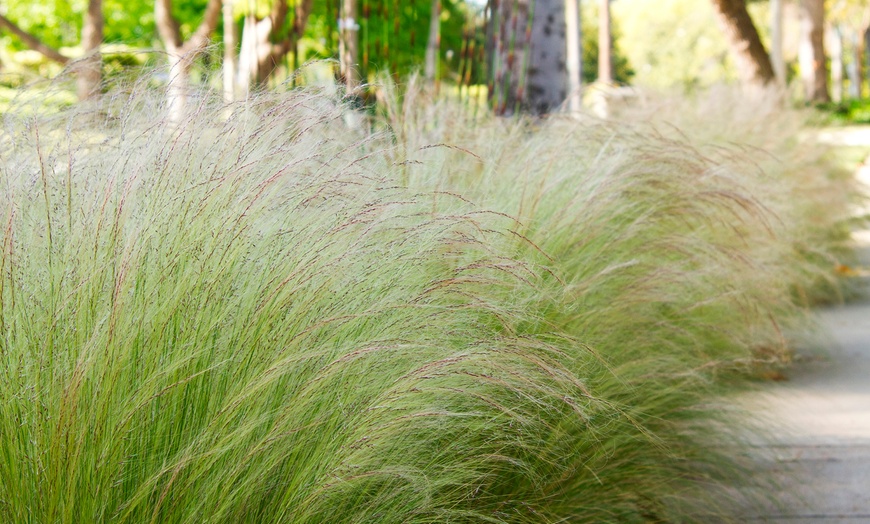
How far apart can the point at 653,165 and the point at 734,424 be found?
3.17ft

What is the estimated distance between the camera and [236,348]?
1.91 meters

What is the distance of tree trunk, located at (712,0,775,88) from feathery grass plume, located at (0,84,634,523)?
40.3 feet

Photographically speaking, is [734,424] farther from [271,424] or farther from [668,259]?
[271,424]

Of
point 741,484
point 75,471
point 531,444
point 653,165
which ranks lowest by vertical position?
point 741,484

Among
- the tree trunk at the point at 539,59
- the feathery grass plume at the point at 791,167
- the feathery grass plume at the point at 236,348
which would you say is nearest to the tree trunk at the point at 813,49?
the feathery grass plume at the point at 791,167

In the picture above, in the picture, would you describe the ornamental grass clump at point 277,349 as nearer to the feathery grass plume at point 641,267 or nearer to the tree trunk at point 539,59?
the feathery grass plume at point 641,267

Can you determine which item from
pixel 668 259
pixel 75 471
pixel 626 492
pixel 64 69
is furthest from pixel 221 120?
pixel 668 259

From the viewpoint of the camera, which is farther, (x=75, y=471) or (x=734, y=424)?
(x=734, y=424)

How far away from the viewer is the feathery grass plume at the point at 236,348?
1769 millimetres

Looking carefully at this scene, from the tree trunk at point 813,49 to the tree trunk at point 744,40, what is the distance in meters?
14.9

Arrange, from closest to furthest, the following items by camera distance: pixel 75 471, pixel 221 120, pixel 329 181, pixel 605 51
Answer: pixel 75 471 < pixel 329 181 < pixel 221 120 < pixel 605 51

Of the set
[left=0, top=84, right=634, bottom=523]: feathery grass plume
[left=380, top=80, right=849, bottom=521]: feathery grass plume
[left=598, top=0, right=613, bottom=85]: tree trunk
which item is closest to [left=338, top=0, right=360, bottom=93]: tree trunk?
[left=380, top=80, right=849, bottom=521]: feathery grass plume

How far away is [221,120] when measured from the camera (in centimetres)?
246

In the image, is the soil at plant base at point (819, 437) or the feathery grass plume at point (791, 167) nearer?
the soil at plant base at point (819, 437)
